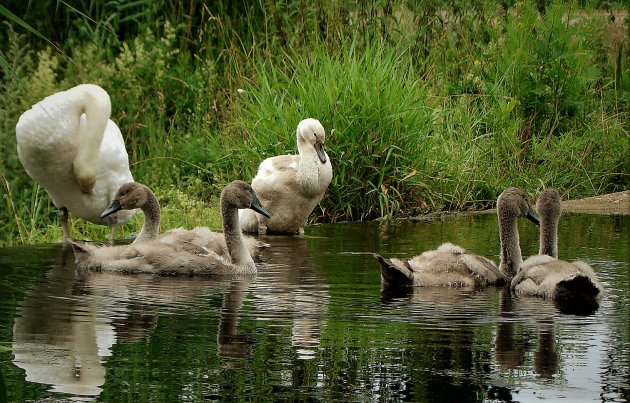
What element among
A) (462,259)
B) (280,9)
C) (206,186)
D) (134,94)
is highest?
(280,9)

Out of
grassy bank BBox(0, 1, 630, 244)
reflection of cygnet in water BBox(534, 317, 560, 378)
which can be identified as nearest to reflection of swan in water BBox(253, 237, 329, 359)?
reflection of cygnet in water BBox(534, 317, 560, 378)

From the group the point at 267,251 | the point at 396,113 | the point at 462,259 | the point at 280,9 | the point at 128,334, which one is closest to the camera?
the point at 128,334

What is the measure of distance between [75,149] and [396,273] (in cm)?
307

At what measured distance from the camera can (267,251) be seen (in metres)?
9.21

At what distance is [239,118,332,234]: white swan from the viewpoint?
988cm

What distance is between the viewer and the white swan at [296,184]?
9883mm

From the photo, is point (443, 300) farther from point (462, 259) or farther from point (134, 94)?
point (134, 94)

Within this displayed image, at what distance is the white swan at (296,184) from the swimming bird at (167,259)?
6.19 ft

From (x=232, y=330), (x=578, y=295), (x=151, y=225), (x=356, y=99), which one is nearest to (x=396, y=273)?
(x=578, y=295)

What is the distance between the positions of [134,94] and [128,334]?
23.0 ft

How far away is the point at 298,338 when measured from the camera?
19.0 feet

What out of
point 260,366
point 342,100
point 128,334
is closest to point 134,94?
point 342,100

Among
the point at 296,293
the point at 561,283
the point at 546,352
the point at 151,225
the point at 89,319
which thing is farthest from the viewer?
the point at 151,225

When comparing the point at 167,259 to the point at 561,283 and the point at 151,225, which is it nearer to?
the point at 151,225
